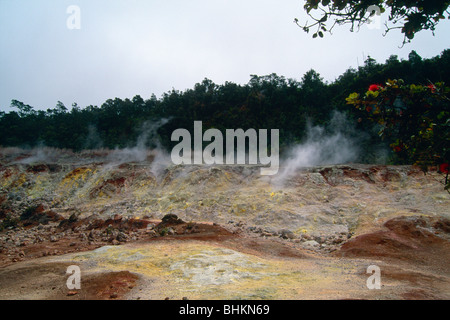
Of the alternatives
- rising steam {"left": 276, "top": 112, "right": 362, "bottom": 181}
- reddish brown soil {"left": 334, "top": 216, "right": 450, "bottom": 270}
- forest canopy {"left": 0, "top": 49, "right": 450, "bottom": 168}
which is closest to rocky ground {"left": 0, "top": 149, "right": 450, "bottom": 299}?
reddish brown soil {"left": 334, "top": 216, "right": 450, "bottom": 270}

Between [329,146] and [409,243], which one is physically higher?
[329,146]

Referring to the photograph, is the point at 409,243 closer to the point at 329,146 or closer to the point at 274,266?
the point at 274,266

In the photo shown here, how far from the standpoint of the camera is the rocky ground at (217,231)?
495cm

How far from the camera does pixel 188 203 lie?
13.7 meters

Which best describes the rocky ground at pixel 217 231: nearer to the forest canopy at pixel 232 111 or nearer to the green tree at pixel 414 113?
the green tree at pixel 414 113

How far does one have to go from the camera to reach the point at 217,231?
9.97 meters

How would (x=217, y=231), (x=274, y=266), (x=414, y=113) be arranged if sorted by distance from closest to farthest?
(x=414, y=113) → (x=274, y=266) → (x=217, y=231)

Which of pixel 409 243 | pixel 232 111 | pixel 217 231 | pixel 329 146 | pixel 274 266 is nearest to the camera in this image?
pixel 274 266

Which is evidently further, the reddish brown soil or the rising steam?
the rising steam

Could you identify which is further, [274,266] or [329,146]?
[329,146]

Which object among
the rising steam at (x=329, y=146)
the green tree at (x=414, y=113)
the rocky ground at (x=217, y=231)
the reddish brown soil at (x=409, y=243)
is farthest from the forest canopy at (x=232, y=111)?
the green tree at (x=414, y=113)

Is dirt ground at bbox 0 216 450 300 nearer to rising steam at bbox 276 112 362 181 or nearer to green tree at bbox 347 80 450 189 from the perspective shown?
green tree at bbox 347 80 450 189

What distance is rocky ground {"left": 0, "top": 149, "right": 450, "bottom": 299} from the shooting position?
16.2 feet

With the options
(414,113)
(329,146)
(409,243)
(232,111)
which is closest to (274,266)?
(414,113)
